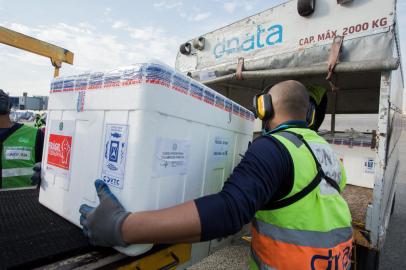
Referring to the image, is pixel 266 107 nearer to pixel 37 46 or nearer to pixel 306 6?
pixel 306 6

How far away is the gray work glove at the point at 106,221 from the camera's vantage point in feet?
3.37

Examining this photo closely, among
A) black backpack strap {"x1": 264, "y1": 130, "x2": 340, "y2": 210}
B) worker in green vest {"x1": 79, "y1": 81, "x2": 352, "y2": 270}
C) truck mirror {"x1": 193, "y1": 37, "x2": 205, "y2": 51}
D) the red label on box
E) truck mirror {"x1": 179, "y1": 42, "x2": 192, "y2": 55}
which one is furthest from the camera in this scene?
truck mirror {"x1": 179, "y1": 42, "x2": 192, "y2": 55}

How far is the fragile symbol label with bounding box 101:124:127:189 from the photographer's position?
1130 mm

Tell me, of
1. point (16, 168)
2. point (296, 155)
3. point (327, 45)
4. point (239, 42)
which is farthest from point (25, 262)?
point (239, 42)

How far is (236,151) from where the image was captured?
72.7 inches

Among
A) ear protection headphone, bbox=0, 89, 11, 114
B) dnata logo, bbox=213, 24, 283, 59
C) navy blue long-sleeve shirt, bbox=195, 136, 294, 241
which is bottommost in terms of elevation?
navy blue long-sleeve shirt, bbox=195, 136, 294, 241

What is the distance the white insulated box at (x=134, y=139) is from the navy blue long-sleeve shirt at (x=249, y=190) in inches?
10.6

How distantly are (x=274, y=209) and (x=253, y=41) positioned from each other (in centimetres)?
221

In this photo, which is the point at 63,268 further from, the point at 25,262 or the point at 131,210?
the point at 131,210

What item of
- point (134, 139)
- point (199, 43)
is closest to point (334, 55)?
point (199, 43)

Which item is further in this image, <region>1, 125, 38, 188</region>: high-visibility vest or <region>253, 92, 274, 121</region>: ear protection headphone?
<region>1, 125, 38, 188</region>: high-visibility vest

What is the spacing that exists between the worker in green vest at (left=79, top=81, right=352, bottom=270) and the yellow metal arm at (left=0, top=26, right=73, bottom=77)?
Result: 2.62 meters

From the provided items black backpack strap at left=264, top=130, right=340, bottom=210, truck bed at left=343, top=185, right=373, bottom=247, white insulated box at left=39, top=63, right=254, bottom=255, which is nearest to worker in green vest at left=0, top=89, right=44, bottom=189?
white insulated box at left=39, top=63, right=254, bottom=255

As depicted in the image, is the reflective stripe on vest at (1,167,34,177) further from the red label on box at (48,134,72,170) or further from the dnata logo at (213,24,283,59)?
the dnata logo at (213,24,283,59)
